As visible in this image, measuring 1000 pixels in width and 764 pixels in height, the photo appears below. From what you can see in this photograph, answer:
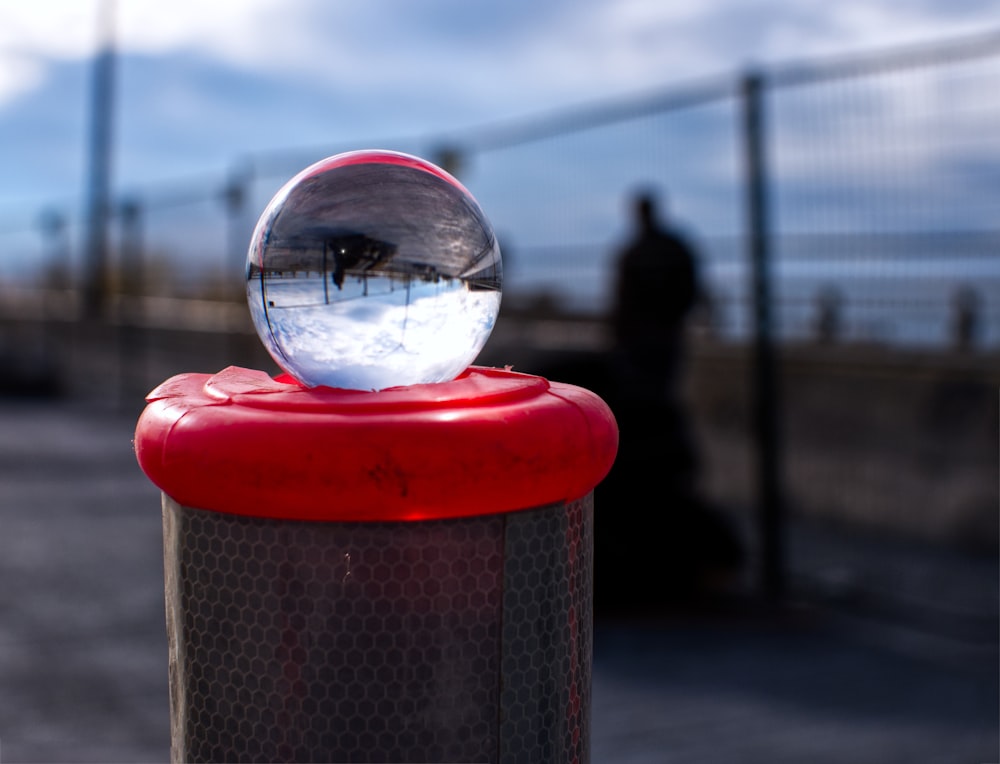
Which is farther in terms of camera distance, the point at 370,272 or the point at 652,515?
the point at 652,515

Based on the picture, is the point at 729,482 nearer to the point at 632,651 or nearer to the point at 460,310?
the point at 632,651

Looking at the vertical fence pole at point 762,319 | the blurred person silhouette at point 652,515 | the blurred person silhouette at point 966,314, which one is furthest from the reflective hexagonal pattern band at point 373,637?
the blurred person silhouette at point 966,314

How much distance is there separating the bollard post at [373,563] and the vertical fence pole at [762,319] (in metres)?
4.63

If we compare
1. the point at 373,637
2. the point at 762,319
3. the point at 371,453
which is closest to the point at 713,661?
the point at 762,319

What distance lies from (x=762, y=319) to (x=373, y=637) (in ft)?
16.0

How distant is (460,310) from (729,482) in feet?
21.6

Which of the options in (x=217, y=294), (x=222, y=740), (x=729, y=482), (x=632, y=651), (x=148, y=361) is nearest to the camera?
(x=222, y=740)

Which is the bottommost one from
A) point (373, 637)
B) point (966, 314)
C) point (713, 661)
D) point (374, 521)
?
point (713, 661)

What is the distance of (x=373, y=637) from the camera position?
1156 millimetres

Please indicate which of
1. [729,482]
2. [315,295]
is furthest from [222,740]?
[729,482]

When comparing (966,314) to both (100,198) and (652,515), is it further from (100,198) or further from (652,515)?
(100,198)

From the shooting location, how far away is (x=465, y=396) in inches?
47.7

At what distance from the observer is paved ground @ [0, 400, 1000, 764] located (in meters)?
3.53

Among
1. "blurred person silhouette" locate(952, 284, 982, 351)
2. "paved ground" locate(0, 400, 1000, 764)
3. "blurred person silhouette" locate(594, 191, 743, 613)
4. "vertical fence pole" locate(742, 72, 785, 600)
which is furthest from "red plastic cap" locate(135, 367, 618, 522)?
"blurred person silhouette" locate(952, 284, 982, 351)
